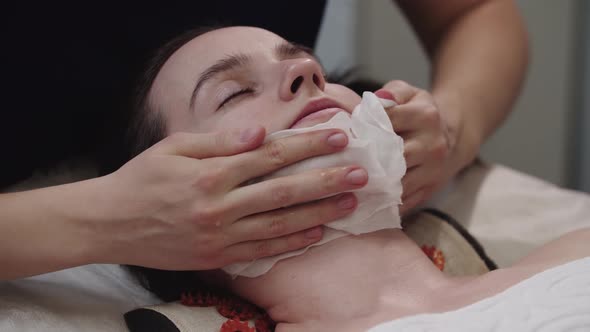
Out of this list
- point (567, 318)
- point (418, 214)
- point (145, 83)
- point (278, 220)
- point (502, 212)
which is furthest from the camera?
point (502, 212)

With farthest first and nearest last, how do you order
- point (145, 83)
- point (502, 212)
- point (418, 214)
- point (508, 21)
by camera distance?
point (508, 21), point (502, 212), point (418, 214), point (145, 83)

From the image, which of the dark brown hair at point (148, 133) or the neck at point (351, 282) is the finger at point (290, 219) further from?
the dark brown hair at point (148, 133)

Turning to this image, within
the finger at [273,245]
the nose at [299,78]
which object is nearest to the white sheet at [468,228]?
the finger at [273,245]

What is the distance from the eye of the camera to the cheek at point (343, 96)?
945 mm

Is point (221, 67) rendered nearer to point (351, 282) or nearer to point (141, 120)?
point (141, 120)

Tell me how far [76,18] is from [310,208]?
60 cm

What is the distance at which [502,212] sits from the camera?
4.55ft

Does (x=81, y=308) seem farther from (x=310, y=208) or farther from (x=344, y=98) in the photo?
(x=344, y=98)

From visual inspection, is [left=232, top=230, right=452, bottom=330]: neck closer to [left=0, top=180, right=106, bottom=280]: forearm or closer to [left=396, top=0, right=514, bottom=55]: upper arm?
[left=0, top=180, right=106, bottom=280]: forearm

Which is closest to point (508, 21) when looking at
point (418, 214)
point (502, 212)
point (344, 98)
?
point (502, 212)

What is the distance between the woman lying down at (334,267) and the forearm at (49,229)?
204mm

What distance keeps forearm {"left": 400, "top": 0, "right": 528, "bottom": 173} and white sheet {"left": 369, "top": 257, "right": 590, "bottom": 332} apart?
0.54 meters

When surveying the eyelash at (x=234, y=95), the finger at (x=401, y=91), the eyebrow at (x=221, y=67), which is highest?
the eyebrow at (x=221, y=67)

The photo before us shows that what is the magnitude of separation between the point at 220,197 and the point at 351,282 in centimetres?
22
